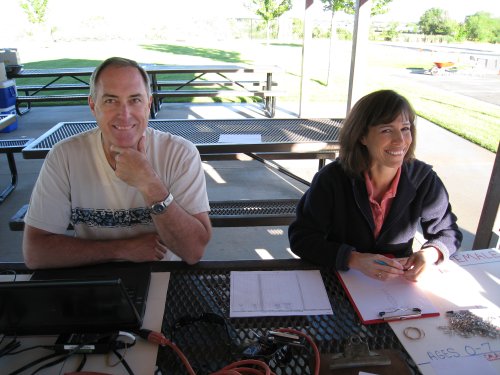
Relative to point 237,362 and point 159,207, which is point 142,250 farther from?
point 237,362

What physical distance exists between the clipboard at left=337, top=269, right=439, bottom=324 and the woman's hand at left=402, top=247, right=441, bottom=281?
1.1 inches

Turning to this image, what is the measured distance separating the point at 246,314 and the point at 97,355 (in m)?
0.41

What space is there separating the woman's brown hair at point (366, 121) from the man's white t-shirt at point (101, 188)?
24.8 inches

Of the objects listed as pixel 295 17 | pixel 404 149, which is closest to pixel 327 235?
pixel 404 149

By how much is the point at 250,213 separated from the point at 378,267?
1.79m

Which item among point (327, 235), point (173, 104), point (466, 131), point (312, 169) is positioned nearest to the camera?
point (327, 235)

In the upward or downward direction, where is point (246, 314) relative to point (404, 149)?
downward

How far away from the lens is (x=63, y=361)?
95 centimetres

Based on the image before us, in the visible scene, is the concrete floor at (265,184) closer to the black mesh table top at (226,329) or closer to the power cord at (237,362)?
the black mesh table top at (226,329)

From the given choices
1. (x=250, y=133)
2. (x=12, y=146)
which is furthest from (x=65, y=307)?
(x=12, y=146)

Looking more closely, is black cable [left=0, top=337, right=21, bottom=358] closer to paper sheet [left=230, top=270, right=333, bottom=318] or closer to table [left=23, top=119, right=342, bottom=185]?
paper sheet [left=230, top=270, right=333, bottom=318]

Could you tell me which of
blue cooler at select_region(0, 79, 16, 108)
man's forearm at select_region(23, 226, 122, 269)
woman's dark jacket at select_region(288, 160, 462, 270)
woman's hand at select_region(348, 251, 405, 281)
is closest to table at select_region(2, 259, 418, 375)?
woman's hand at select_region(348, 251, 405, 281)

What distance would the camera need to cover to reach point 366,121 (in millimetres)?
1656

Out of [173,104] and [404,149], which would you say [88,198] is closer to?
[404,149]
